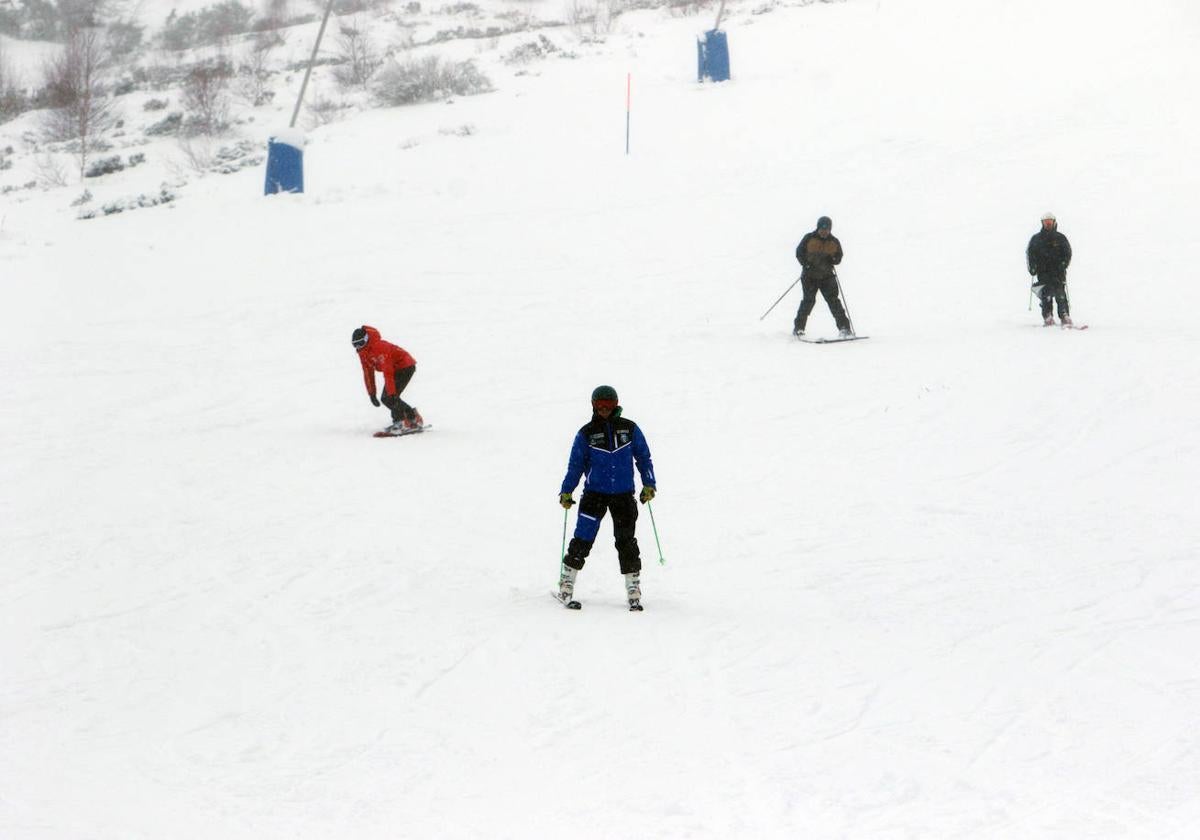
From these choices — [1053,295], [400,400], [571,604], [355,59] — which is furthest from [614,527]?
[355,59]

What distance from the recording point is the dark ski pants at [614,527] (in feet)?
28.2

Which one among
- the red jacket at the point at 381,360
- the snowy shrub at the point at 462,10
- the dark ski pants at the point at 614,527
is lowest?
the dark ski pants at the point at 614,527

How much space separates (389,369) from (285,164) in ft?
48.1

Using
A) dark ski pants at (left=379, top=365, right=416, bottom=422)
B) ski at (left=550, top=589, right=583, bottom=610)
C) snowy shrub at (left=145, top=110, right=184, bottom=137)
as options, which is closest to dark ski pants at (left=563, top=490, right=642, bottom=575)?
ski at (left=550, top=589, right=583, bottom=610)

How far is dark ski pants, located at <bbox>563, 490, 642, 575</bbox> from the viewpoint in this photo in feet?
28.2

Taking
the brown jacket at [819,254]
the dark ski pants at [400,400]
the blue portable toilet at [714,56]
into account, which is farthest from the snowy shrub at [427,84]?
the dark ski pants at [400,400]

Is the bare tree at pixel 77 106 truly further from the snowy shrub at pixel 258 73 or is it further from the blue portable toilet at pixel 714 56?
the blue portable toilet at pixel 714 56

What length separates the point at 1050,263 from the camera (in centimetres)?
1592

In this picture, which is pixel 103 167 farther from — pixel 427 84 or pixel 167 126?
pixel 427 84

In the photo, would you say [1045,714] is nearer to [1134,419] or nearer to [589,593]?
[589,593]

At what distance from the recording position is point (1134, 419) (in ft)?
41.4

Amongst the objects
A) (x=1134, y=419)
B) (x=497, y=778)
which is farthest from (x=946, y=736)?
(x=1134, y=419)

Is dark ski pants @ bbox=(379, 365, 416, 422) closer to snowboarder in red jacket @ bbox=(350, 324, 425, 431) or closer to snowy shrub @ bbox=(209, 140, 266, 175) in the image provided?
snowboarder in red jacket @ bbox=(350, 324, 425, 431)

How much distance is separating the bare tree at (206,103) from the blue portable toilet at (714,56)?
1301 cm
